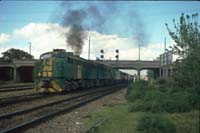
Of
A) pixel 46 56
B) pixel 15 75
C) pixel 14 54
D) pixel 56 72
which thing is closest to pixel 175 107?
pixel 56 72

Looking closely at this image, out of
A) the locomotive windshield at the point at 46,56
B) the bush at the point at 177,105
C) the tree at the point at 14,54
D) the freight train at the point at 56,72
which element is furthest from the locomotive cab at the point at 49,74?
the tree at the point at 14,54

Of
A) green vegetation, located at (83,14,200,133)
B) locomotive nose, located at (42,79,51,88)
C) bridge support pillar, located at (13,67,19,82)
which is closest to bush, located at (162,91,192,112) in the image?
green vegetation, located at (83,14,200,133)

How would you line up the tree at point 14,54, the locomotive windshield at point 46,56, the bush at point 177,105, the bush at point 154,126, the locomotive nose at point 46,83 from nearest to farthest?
the bush at point 154,126, the bush at point 177,105, the locomotive nose at point 46,83, the locomotive windshield at point 46,56, the tree at point 14,54

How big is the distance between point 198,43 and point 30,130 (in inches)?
495

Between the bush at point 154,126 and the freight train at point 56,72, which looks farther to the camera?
the freight train at point 56,72

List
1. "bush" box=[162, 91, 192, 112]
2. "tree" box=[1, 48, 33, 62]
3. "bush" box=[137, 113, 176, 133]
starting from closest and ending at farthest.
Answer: "bush" box=[137, 113, 176, 133] < "bush" box=[162, 91, 192, 112] < "tree" box=[1, 48, 33, 62]

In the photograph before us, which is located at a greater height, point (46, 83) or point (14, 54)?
point (14, 54)

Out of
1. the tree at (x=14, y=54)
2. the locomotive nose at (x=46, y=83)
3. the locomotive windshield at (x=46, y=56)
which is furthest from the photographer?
the tree at (x=14, y=54)

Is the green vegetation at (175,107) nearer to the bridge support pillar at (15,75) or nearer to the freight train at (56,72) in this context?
the freight train at (56,72)

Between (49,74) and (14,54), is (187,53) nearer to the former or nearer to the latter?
(49,74)

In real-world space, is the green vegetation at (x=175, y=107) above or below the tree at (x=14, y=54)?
below

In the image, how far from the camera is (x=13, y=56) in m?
120

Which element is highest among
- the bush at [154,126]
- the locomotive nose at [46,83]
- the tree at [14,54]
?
the tree at [14,54]

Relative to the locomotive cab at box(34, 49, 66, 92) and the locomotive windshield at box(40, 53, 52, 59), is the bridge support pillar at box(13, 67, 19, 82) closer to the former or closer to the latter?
the locomotive windshield at box(40, 53, 52, 59)
